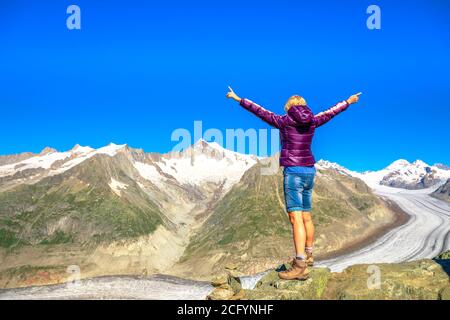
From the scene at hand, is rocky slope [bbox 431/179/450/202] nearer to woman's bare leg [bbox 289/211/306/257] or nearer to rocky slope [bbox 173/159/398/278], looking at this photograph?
rocky slope [bbox 173/159/398/278]

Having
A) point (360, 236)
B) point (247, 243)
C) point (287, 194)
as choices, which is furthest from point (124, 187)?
point (287, 194)

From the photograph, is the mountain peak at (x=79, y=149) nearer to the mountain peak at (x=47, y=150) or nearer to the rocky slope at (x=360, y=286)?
the mountain peak at (x=47, y=150)

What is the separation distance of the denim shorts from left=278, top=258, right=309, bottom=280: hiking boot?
54.5 inches

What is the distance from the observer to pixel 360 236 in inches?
3858

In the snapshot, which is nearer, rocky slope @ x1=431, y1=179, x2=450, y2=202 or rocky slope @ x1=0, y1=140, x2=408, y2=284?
rocky slope @ x1=0, y1=140, x2=408, y2=284

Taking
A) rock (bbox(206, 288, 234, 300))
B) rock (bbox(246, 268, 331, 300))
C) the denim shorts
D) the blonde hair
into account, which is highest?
the blonde hair

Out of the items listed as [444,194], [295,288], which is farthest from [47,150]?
[295,288]

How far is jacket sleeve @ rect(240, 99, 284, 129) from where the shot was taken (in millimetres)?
9250

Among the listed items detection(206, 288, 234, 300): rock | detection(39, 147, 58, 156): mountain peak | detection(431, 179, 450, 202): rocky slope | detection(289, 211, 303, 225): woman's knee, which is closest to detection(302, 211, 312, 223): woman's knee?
detection(289, 211, 303, 225): woman's knee

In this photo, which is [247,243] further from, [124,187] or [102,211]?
[124,187]

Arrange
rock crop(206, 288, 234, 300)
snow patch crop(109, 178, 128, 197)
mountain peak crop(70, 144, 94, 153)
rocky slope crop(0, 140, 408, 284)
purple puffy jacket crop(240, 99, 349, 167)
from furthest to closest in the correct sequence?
mountain peak crop(70, 144, 94, 153), snow patch crop(109, 178, 128, 197), rocky slope crop(0, 140, 408, 284), rock crop(206, 288, 234, 300), purple puffy jacket crop(240, 99, 349, 167)

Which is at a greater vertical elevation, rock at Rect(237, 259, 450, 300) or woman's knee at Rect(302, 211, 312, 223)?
woman's knee at Rect(302, 211, 312, 223)

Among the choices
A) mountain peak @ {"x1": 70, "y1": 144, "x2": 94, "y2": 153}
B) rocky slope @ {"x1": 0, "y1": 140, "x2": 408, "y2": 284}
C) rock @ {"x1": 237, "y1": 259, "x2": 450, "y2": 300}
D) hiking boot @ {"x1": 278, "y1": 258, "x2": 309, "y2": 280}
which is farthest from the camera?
mountain peak @ {"x1": 70, "y1": 144, "x2": 94, "y2": 153}
